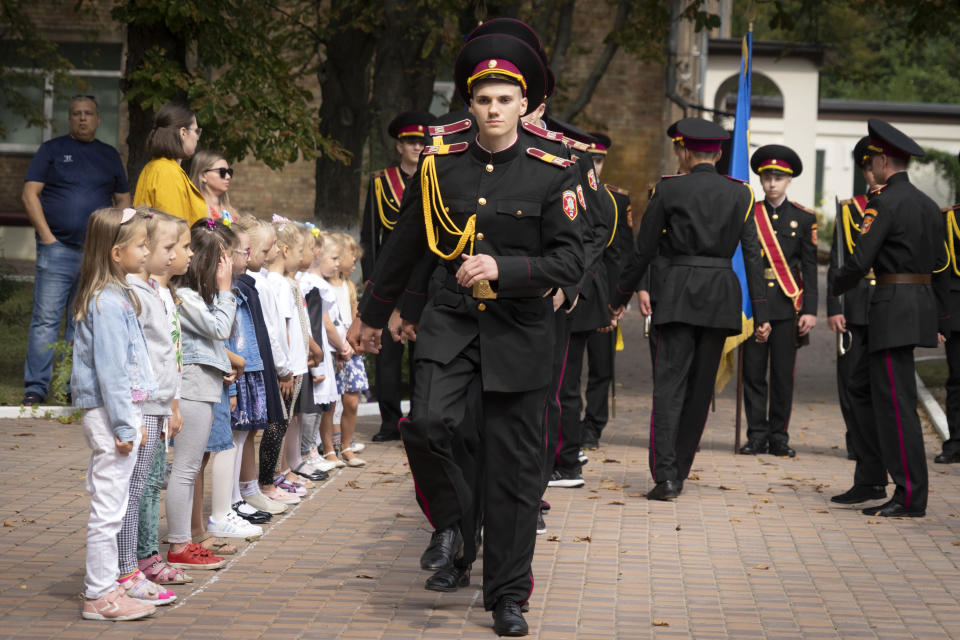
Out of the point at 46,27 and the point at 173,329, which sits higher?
the point at 46,27

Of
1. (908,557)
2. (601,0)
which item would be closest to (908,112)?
(601,0)

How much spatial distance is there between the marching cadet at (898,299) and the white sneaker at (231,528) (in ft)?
12.6

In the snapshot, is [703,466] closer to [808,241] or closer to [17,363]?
[808,241]

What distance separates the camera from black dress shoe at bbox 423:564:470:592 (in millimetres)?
6242

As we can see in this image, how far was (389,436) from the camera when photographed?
11.0 m

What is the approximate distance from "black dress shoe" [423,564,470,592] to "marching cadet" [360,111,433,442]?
14.2ft

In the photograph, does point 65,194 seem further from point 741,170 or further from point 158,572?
point 158,572

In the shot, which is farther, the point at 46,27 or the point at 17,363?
the point at 46,27

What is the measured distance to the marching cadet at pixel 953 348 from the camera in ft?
36.0

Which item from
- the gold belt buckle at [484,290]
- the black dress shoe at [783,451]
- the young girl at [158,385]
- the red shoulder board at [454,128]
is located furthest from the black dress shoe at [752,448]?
the young girl at [158,385]

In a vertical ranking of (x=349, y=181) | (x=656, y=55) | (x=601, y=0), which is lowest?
(x=349, y=181)

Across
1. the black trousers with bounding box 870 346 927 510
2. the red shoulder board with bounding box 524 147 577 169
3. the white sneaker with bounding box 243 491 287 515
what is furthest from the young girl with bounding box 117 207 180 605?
the black trousers with bounding box 870 346 927 510

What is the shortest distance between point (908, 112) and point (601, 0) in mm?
14244

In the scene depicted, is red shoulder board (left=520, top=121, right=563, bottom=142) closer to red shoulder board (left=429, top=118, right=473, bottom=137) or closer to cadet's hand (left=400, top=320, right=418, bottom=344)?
red shoulder board (left=429, top=118, right=473, bottom=137)
